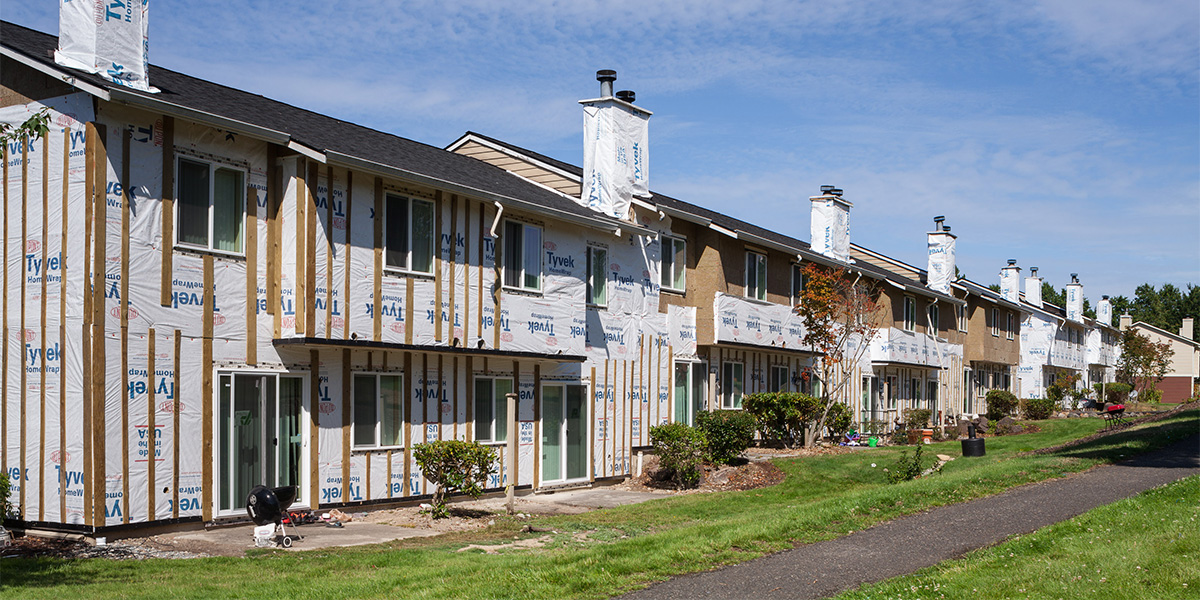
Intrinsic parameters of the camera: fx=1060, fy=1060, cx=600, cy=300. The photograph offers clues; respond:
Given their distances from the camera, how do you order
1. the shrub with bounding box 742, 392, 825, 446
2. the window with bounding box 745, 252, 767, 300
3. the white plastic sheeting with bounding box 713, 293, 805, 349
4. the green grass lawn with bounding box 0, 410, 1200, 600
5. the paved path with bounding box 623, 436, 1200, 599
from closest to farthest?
the paved path with bounding box 623, 436, 1200, 599 < the green grass lawn with bounding box 0, 410, 1200, 600 < the white plastic sheeting with bounding box 713, 293, 805, 349 < the shrub with bounding box 742, 392, 825, 446 < the window with bounding box 745, 252, 767, 300

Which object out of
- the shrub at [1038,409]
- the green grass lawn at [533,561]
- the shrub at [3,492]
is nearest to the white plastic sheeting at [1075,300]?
the shrub at [1038,409]

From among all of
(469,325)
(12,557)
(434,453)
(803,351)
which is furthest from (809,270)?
(12,557)

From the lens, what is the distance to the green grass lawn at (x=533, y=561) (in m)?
10.5

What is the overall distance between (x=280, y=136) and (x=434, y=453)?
567cm

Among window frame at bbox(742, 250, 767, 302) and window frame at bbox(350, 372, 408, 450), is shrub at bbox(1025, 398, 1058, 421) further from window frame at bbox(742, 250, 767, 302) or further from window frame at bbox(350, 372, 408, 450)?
window frame at bbox(350, 372, 408, 450)

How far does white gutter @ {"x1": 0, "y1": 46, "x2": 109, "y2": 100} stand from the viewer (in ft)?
45.5

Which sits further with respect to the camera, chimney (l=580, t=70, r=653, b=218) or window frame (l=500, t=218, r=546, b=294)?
chimney (l=580, t=70, r=653, b=218)

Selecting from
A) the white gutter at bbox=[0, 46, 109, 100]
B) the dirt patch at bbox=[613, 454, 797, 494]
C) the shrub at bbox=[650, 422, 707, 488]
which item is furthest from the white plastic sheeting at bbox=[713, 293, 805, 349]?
the white gutter at bbox=[0, 46, 109, 100]

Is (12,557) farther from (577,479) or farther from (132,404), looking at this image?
(577,479)

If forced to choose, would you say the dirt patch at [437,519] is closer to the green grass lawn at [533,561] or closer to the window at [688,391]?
the green grass lawn at [533,561]

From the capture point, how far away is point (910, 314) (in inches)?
1634

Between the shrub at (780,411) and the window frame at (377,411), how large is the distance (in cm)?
1208

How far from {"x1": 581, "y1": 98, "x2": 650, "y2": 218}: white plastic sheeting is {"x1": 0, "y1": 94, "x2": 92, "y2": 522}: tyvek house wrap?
12575mm

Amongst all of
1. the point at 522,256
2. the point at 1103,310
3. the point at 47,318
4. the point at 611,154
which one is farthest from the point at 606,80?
the point at 1103,310
